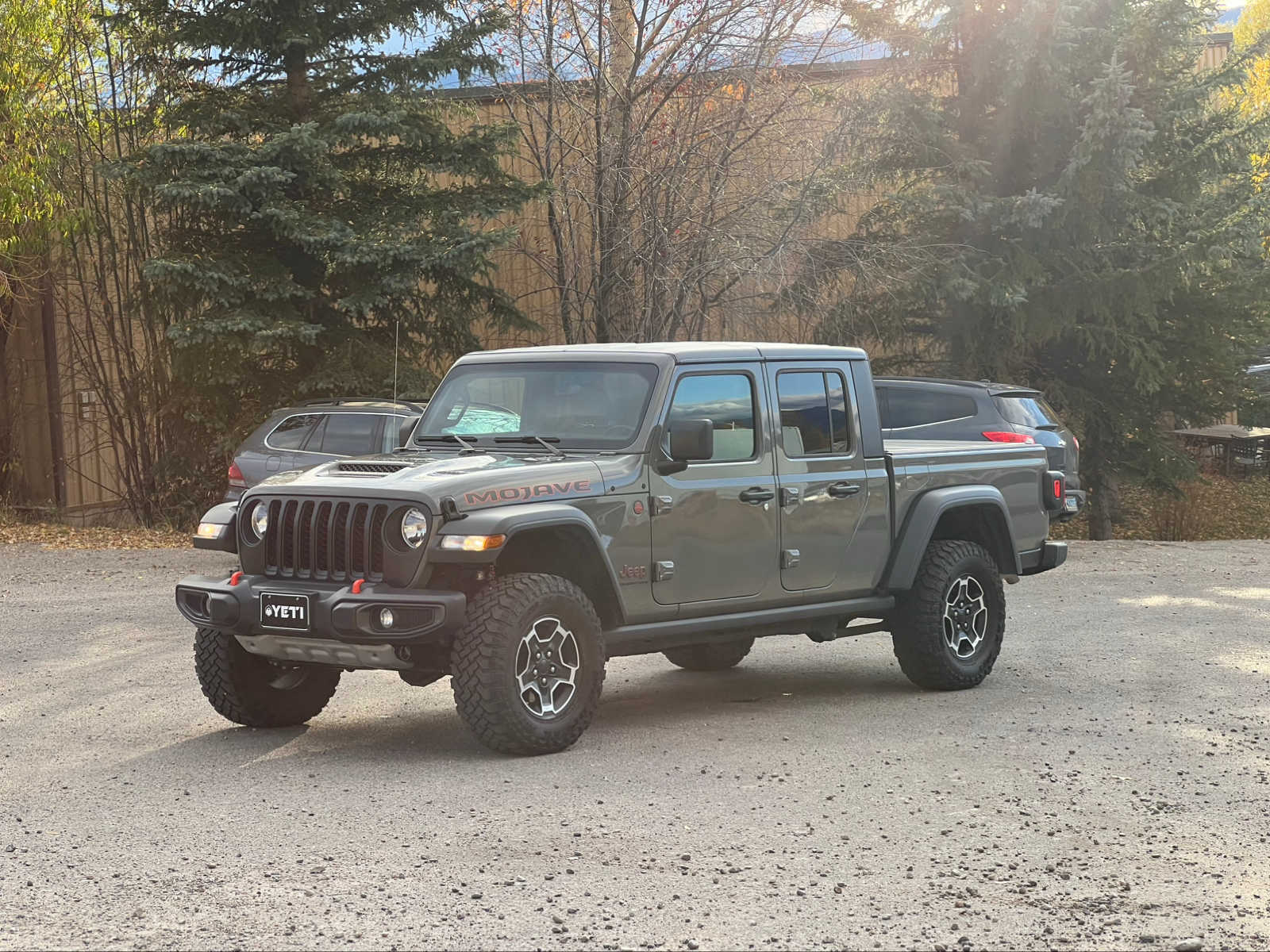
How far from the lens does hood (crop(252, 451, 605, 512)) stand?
7.17 metres

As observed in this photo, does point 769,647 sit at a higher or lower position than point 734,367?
lower

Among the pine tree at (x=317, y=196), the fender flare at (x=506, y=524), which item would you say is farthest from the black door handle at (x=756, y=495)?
the pine tree at (x=317, y=196)

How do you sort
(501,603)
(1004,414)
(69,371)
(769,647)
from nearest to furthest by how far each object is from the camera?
(501,603) < (769,647) < (1004,414) < (69,371)

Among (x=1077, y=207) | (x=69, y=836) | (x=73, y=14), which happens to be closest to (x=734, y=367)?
(x=69, y=836)

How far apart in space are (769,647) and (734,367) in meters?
3.46

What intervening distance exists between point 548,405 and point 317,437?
22.1 feet

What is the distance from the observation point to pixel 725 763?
7.32 meters

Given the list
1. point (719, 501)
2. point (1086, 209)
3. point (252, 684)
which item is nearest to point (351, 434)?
point (252, 684)

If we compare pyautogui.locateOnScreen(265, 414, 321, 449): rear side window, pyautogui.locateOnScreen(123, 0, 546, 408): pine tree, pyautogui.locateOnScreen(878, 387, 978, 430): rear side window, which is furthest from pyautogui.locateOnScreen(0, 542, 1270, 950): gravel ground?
pyautogui.locateOnScreen(123, 0, 546, 408): pine tree

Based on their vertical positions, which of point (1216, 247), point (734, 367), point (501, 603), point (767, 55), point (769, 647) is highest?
point (767, 55)

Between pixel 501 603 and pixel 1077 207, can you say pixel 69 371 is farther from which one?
pixel 501 603

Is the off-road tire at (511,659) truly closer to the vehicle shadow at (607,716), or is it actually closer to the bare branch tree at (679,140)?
the vehicle shadow at (607,716)

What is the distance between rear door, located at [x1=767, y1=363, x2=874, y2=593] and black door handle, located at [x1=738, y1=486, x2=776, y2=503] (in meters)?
0.09

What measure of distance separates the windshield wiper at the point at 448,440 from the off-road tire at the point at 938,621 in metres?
2.69
